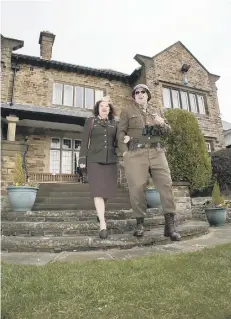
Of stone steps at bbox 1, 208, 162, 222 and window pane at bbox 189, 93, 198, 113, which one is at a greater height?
window pane at bbox 189, 93, 198, 113

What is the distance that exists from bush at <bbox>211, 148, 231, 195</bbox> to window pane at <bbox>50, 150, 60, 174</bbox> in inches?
275

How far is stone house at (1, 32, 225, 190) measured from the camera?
38.1 feet

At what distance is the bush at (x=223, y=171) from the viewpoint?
9867mm

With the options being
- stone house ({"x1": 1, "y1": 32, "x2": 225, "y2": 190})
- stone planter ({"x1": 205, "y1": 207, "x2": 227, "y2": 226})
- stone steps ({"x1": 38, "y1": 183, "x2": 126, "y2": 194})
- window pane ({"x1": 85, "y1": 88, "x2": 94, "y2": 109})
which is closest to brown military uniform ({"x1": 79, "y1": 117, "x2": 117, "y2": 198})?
stone planter ({"x1": 205, "y1": 207, "x2": 227, "y2": 226})

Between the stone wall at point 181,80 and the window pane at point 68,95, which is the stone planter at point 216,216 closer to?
the stone wall at point 181,80

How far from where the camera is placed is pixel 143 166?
12.0 feet

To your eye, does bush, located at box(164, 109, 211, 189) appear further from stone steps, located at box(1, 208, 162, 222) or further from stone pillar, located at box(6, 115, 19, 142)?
stone pillar, located at box(6, 115, 19, 142)

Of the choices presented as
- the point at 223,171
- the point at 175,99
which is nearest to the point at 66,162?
the point at 223,171

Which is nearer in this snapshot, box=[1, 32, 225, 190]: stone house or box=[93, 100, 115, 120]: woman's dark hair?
box=[93, 100, 115, 120]: woman's dark hair

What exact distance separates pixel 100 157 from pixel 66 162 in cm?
895

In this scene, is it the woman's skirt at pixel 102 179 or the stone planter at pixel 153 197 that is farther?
the stone planter at pixel 153 197

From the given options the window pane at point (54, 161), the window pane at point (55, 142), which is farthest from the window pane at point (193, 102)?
the window pane at point (54, 161)

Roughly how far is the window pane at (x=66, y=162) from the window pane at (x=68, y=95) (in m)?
2.93

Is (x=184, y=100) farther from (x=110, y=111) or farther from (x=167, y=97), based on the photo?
(x=110, y=111)
